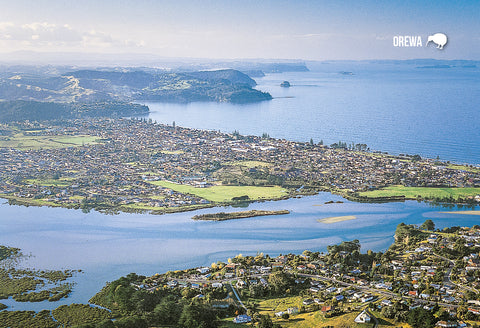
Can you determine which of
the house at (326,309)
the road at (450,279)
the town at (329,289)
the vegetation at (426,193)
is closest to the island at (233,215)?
the town at (329,289)

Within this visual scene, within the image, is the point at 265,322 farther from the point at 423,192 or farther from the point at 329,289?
the point at 423,192

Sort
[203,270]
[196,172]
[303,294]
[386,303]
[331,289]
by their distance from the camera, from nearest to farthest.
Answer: [386,303] → [303,294] → [331,289] → [203,270] → [196,172]

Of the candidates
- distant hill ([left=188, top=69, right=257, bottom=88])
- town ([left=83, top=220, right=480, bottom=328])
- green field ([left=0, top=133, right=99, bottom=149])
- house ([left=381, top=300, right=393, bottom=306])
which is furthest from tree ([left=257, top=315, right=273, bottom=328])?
distant hill ([left=188, top=69, right=257, bottom=88])

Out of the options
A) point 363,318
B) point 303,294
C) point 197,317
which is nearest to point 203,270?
point 303,294

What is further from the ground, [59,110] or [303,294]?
[59,110]

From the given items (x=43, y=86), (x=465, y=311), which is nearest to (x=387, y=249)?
(x=465, y=311)

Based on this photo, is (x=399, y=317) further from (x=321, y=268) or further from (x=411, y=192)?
(x=411, y=192)
